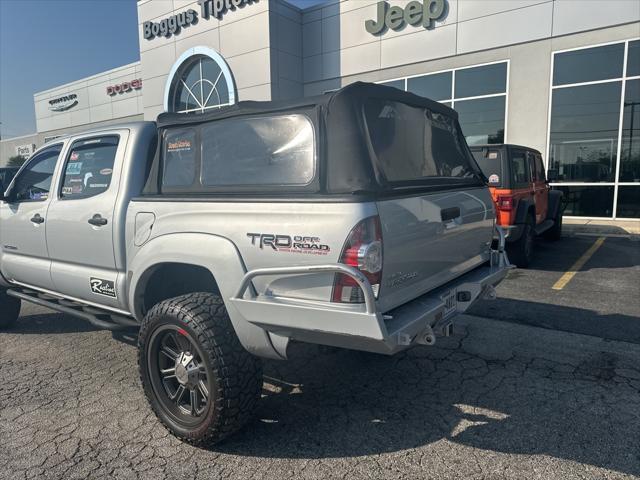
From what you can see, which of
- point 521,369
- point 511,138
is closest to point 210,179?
point 521,369

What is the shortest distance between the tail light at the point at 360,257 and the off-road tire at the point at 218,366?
75 cm

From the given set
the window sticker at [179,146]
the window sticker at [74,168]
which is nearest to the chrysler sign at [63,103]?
the window sticker at [74,168]

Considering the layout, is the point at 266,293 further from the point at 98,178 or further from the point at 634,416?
the point at 634,416

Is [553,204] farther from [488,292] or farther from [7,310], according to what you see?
[7,310]

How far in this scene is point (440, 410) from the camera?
3287 mm

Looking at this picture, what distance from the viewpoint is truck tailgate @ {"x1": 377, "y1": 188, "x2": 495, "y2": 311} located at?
2568 millimetres

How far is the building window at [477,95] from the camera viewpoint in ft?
44.0

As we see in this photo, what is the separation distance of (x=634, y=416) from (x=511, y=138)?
37.9ft

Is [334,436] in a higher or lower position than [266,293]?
lower

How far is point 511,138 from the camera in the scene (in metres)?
13.5

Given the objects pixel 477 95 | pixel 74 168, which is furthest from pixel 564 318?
pixel 477 95

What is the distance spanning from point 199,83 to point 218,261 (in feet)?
58.5

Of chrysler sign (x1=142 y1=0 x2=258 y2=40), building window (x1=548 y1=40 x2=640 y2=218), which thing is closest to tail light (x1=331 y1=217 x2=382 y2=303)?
building window (x1=548 y1=40 x2=640 y2=218)

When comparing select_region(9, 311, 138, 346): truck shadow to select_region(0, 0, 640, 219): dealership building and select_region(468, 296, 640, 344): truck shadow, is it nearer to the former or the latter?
select_region(468, 296, 640, 344): truck shadow
